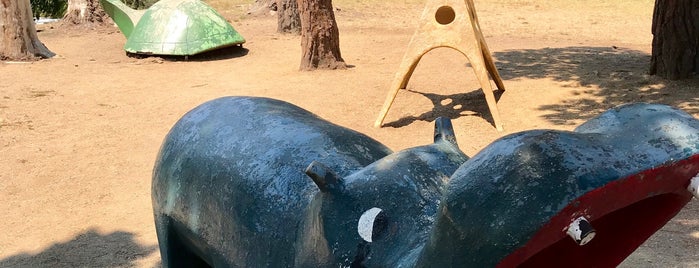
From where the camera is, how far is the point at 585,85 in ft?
26.2

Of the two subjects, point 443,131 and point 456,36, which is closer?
point 443,131

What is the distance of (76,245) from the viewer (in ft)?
16.0

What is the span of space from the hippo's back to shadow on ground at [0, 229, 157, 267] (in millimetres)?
2049

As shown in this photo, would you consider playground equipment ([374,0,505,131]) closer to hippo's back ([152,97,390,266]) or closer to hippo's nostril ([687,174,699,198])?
hippo's back ([152,97,390,266])

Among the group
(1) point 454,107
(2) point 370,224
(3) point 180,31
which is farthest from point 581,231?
(3) point 180,31

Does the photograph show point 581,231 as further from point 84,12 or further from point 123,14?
point 84,12

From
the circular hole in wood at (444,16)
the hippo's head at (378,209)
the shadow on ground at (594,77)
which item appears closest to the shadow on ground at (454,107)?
the shadow on ground at (594,77)

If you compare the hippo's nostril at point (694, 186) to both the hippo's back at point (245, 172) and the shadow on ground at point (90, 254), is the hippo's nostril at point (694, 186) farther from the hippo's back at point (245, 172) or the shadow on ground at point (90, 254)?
the shadow on ground at point (90, 254)

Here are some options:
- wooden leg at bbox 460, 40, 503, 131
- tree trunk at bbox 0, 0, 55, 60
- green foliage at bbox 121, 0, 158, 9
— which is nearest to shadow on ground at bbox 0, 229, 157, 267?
wooden leg at bbox 460, 40, 503, 131

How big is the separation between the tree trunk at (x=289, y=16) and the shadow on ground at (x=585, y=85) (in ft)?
12.4

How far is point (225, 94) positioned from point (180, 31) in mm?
2857

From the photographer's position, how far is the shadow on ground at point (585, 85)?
23.4ft

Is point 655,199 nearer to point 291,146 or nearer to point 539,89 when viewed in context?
point 291,146

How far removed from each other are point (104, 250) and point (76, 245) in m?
0.24
